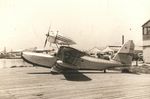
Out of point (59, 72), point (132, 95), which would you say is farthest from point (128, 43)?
point (132, 95)

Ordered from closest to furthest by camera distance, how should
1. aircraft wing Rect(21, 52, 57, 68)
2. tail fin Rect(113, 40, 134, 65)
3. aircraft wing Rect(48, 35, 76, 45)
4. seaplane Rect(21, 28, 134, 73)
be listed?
seaplane Rect(21, 28, 134, 73)
aircraft wing Rect(21, 52, 57, 68)
aircraft wing Rect(48, 35, 76, 45)
tail fin Rect(113, 40, 134, 65)

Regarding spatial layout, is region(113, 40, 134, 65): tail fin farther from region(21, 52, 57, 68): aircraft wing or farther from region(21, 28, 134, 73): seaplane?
region(21, 52, 57, 68): aircraft wing

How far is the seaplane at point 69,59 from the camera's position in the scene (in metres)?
21.0

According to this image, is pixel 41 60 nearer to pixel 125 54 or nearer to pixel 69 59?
pixel 69 59

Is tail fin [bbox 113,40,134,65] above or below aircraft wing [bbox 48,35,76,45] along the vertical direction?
below

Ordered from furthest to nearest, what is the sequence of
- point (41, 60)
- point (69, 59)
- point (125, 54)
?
1. point (125, 54)
2. point (41, 60)
3. point (69, 59)

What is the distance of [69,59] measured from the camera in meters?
21.2

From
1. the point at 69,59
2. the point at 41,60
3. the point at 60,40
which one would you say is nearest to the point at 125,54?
the point at 69,59

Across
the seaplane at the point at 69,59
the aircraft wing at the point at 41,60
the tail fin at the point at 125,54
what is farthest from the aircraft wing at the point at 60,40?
the tail fin at the point at 125,54

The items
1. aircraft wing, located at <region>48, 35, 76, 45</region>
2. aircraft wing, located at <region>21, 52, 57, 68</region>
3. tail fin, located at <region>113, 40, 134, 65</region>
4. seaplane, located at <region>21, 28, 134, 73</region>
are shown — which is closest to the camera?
seaplane, located at <region>21, 28, 134, 73</region>

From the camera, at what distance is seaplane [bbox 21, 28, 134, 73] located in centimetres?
2097

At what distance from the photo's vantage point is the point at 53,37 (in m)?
24.7

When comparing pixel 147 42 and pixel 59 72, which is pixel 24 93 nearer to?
pixel 59 72

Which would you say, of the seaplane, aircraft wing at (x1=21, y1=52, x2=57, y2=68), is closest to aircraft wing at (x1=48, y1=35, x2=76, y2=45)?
the seaplane
